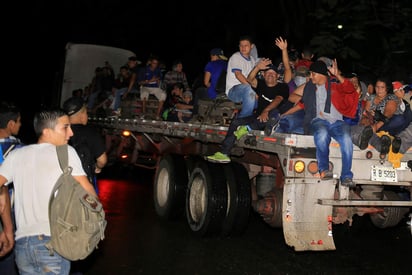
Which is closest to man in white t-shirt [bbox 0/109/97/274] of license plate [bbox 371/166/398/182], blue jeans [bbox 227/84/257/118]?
license plate [bbox 371/166/398/182]

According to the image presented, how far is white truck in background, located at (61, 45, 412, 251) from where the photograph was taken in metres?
5.98

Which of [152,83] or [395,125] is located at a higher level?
[152,83]

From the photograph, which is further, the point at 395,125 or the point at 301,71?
the point at 301,71

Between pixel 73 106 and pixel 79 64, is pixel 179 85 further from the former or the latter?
pixel 79 64

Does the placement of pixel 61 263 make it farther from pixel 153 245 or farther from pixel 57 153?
pixel 153 245

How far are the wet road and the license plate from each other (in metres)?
1.14

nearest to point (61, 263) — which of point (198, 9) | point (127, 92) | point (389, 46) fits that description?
point (127, 92)

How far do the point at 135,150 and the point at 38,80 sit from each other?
30.9 metres

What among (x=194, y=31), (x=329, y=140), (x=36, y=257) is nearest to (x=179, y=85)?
(x=329, y=140)

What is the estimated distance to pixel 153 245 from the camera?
283 inches

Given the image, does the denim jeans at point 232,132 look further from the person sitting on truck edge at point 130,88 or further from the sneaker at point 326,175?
the person sitting on truck edge at point 130,88

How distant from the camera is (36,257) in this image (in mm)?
3578

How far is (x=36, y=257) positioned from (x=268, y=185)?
14.3ft

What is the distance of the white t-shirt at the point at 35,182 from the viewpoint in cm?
362
